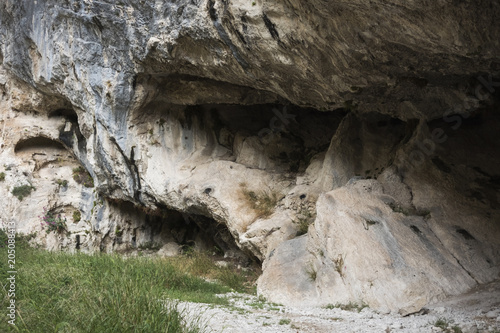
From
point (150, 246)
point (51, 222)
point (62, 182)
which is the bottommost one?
point (150, 246)

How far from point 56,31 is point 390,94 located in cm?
812

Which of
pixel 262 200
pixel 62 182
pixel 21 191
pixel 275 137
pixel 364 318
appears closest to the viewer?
pixel 364 318

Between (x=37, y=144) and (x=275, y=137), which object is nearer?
(x=275, y=137)

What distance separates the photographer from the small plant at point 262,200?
28.6ft

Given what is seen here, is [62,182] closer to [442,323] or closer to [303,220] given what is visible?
[303,220]

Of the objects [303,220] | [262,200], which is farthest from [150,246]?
[303,220]

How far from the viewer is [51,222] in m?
12.9

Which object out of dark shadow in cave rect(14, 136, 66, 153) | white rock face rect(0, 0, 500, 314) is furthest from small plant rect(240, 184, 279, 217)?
dark shadow in cave rect(14, 136, 66, 153)

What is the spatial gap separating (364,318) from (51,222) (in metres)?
10.8

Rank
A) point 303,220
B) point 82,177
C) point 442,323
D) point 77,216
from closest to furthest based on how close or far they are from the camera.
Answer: point 442,323 → point 303,220 → point 77,216 → point 82,177

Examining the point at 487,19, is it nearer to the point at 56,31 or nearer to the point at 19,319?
the point at 19,319

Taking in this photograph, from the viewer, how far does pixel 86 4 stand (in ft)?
29.8

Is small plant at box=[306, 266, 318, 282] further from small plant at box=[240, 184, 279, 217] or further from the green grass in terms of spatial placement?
the green grass

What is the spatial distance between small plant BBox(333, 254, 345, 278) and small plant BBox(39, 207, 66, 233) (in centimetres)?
976
